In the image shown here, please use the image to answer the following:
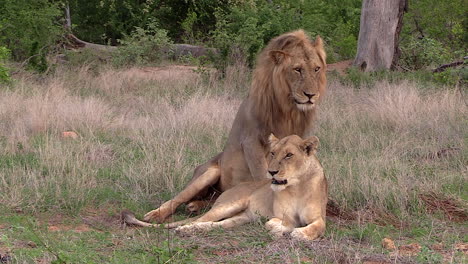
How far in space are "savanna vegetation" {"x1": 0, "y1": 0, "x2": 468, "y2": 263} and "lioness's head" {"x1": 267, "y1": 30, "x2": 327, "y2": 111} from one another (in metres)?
0.94

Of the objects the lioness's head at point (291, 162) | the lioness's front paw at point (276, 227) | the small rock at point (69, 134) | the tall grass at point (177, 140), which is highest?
the lioness's head at point (291, 162)

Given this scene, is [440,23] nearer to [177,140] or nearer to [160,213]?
[177,140]

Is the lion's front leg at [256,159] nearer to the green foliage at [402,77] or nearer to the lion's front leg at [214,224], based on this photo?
the lion's front leg at [214,224]

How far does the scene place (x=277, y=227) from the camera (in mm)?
4992

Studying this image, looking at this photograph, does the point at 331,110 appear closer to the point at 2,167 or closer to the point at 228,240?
the point at 2,167

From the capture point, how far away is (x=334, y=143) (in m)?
8.73

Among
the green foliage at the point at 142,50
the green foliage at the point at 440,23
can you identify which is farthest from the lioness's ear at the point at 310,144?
the green foliage at the point at 440,23

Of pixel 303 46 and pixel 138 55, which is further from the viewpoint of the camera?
pixel 138 55

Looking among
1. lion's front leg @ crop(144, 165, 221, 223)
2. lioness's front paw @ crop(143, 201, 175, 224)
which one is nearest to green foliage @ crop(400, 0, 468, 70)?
lion's front leg @ crop(144, 165, 221, 223)

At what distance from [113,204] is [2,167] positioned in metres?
1.60

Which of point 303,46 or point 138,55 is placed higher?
point 303,46

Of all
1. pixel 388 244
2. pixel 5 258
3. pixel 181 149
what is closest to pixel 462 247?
pixel 388 244

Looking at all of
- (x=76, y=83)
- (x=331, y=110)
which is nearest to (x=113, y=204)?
(x=331, y=110)

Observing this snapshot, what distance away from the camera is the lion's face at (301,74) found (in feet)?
18.8
